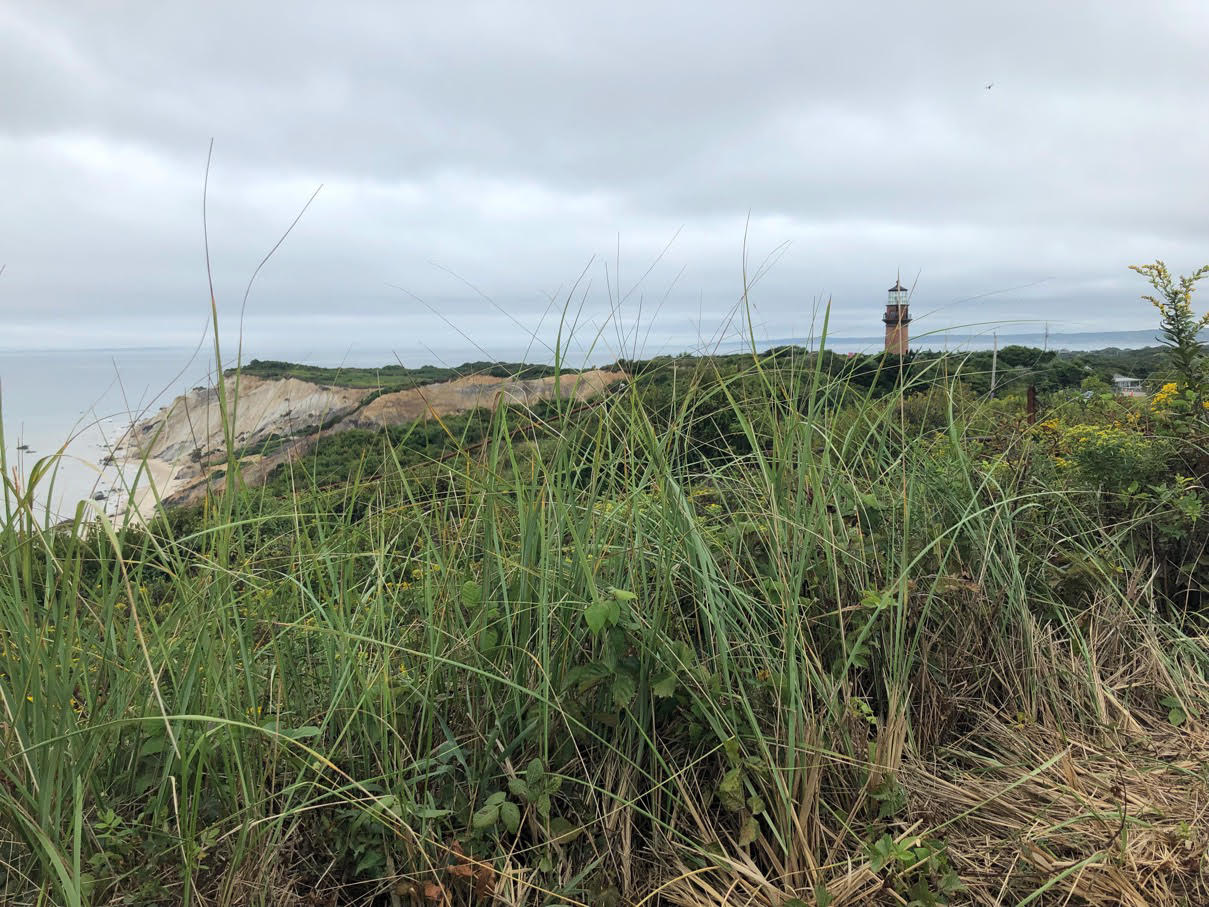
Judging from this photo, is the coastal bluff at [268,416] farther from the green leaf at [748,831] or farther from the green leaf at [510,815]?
the green leaf at [748,831]

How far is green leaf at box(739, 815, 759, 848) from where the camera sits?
60.5 inches

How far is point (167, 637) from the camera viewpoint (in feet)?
5.66

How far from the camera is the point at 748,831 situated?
1.54 meters

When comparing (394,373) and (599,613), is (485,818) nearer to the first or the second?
(599,613)

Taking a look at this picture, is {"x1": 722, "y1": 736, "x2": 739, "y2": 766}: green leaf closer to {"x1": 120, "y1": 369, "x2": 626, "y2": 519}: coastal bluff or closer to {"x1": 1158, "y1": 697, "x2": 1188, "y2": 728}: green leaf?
{"x1": 120, "y1": 369, "x2": 626, "y2": 519}: coastal bluff

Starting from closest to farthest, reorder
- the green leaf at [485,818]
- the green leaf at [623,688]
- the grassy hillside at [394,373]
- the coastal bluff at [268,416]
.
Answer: the green leaf at [485,818] → the green leaf at [623,688] → the coastal bluff at [268,416] → the grassy hillside at [394,373]

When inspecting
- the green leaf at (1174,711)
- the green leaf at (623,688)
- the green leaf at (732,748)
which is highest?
the green leaf at (623,688)

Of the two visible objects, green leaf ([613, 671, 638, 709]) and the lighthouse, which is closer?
green leaf ([613, 671, 638, 709])

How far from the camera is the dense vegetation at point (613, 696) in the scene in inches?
58.2

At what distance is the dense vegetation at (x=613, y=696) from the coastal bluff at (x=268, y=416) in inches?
3.8

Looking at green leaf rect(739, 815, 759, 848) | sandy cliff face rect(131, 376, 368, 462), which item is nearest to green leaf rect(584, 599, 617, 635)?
green leaf rect(739, 815, 759, 848)

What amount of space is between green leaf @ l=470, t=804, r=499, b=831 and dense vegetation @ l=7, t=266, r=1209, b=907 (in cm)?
1

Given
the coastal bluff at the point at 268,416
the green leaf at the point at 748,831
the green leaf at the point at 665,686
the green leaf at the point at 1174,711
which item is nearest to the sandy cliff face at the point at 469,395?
the coastal bluff at the point at 268,416

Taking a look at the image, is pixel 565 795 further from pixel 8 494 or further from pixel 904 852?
pixel 8 494
